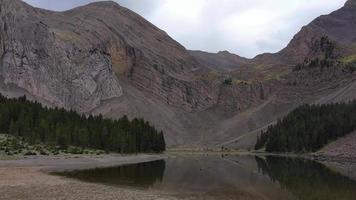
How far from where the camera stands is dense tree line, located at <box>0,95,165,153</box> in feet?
379

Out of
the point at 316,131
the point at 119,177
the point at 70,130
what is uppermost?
the point at 316,131

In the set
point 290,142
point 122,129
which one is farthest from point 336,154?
point 122,129

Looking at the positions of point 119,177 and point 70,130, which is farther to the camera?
point 70,130

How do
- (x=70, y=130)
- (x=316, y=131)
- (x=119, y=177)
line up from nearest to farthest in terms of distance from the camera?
(x=119, y=177)
(x=70, y=130)
(x=316, y=131)

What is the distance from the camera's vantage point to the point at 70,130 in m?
124

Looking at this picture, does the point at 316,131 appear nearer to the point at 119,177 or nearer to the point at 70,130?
the point at 70,130

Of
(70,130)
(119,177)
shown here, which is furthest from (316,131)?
(119,177)

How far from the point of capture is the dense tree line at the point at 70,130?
116 metres

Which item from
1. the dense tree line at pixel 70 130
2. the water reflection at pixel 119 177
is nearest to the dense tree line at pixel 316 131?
Answer: the dense tree line at pixel 70 130

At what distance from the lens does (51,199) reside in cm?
3428

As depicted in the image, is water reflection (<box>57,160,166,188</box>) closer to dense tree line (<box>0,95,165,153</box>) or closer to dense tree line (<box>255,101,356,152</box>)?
dense tree line (<box>0,95,165,153</box>)

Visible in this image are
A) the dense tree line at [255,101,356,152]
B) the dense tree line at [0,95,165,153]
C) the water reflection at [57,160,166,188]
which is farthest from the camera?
the dense tree line at [255,101,356,152]

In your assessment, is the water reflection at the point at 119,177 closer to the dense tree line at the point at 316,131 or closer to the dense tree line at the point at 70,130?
the dense tree line at the point at 70,130

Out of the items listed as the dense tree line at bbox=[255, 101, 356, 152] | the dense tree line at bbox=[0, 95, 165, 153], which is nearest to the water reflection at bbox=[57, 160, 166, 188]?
the dense tree line at bbox=[0, 95, 165, 153]
